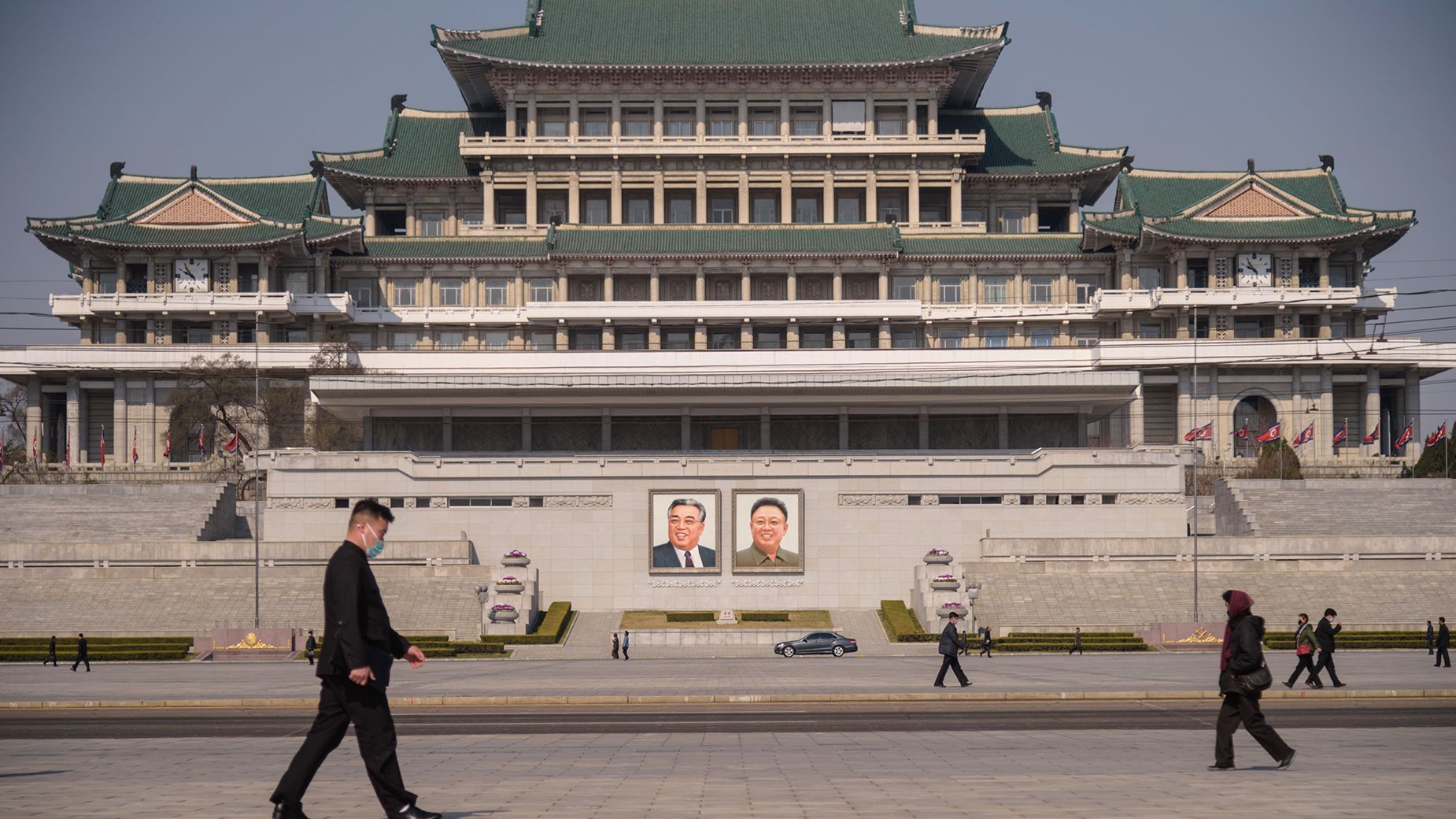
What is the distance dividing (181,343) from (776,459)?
1543 inches

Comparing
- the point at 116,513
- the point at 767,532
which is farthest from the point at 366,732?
the point at 116,513

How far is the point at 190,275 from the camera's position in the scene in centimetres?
8950

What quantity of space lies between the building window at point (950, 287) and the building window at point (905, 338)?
249 cm

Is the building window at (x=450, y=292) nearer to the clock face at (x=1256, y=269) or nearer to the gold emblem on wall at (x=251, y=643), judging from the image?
the gold emblem on wall at (x=251, y=643)

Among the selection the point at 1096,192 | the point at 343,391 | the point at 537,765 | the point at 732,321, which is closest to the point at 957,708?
the point at 537,765

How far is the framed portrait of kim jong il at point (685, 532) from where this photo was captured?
65.4 metres

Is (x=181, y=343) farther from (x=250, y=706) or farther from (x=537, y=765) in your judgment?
(x=537, y=765)

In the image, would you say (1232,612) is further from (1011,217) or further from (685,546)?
(1011,217)

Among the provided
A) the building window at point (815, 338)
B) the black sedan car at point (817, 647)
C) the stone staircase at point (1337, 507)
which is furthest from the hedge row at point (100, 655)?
the building window at point (815, 338)

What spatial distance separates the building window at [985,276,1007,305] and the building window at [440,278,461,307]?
3055 centimetres

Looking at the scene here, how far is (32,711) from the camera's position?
103ft

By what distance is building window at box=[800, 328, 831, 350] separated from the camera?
90875mm

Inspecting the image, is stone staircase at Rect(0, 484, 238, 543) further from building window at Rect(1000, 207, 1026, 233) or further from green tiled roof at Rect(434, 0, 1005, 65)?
building window at Rect(1000, 207, 1026, 233)

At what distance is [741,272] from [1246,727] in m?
74.4
